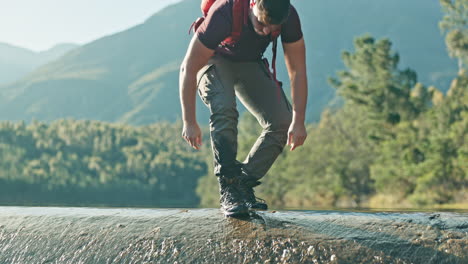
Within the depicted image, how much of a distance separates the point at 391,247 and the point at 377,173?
5260cm

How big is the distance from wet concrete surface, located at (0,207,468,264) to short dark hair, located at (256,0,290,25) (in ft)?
4.90

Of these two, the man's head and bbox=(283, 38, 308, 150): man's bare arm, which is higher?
the man's head

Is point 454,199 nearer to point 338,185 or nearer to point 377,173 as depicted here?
point 377,173

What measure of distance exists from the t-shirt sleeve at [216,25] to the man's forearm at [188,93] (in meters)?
0.31

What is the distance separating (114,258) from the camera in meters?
4.86

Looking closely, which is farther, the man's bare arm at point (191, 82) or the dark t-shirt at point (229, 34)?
the man's bare arm at point (191, 82)

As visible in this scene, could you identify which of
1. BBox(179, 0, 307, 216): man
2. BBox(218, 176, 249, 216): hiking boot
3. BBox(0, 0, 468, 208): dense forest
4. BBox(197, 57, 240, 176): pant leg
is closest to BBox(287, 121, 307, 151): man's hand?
BBox(179, 0, 307, 216): man

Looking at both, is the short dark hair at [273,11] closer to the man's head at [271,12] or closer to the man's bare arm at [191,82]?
the man's head at [271,12]

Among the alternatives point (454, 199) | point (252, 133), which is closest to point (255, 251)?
point (454, 199)

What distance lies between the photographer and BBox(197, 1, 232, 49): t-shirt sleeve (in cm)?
498

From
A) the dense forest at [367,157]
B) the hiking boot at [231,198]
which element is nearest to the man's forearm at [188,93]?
the hiking boot at [231,198]

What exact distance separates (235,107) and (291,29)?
2.52 feet

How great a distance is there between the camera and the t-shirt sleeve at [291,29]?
5.19 m

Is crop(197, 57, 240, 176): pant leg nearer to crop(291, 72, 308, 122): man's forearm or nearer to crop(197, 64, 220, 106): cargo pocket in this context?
crop(197, 64, 220, 106): cargo pocket
